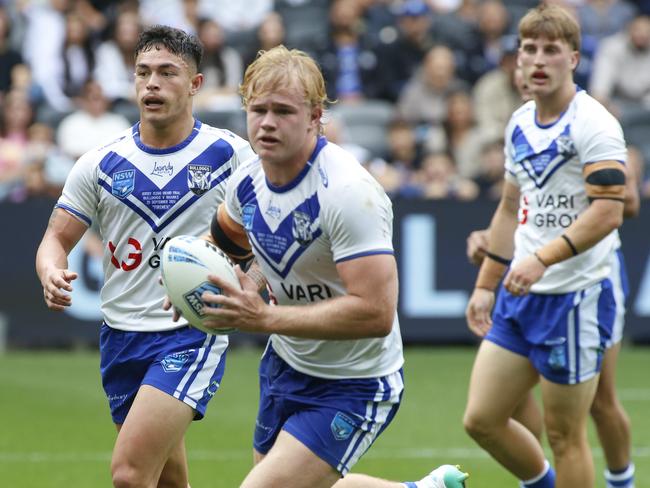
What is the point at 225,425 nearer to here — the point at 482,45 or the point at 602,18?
the point at 482,45

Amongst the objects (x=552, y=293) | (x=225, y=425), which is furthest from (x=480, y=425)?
(x=225, y=425)

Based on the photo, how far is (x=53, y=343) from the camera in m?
13.2

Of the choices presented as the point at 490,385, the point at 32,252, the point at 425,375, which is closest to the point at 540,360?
the point at 490,385

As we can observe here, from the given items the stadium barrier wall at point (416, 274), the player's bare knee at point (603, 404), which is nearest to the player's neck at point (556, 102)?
the player's bare knee at point (603, 404)

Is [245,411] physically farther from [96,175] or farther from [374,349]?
[374,349]

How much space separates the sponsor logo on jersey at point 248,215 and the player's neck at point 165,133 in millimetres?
1109

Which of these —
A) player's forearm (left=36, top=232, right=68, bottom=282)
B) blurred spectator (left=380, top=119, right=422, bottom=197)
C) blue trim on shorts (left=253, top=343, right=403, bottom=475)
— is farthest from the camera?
blurred spectator (left=380, top=119, right=422, bottom=197)

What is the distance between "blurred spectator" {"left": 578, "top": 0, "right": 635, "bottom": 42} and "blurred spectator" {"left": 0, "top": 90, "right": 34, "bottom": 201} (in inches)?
279

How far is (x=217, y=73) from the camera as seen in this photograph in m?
15.0

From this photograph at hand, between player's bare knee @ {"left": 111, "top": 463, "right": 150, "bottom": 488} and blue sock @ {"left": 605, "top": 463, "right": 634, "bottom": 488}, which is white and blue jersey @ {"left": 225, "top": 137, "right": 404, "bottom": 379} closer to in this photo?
player's bare knee @ {"left": 111, "top": 463, "right": 150, "bottom": 488}

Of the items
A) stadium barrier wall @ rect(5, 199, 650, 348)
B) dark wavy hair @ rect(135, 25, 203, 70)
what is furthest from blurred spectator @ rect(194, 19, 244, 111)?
dark wavy hair @ rect(135, 25, 203, 70)

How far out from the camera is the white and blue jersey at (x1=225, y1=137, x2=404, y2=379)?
4668 millimetres

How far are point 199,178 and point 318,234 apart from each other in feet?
4.25

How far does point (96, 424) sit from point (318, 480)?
522cm
